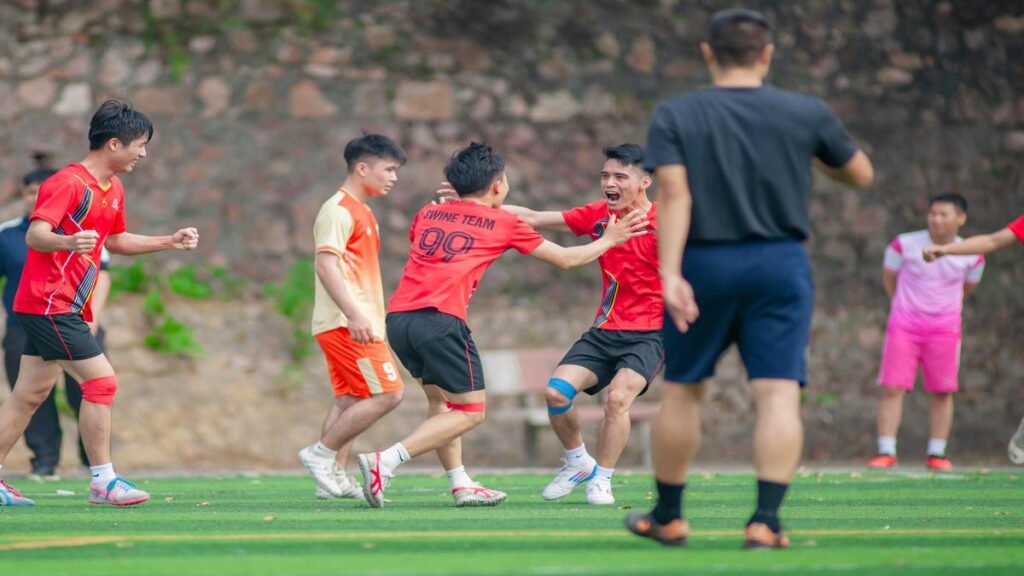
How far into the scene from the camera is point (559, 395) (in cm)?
854

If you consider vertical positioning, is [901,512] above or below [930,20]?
below

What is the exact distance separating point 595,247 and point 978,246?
3197mm

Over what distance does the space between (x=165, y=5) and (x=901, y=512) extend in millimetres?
9136

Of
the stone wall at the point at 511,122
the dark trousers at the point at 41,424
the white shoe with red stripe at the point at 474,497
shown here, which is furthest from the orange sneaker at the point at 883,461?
the dark trousers at the point at 41,424

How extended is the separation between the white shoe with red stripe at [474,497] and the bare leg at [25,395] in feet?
7.37

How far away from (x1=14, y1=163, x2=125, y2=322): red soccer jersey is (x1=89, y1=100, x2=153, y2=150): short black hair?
188 mm

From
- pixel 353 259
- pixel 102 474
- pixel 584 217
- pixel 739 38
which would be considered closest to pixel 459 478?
pixel 353 259

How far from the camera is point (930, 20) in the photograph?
1576cm

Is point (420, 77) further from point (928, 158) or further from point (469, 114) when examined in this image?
point (928, 158)

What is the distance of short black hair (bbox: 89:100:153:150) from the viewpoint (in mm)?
8141

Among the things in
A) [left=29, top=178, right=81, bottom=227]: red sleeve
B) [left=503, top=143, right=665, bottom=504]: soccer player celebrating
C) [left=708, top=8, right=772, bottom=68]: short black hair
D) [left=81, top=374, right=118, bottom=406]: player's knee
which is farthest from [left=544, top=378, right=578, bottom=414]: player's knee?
[left=708, top=8, right=772, bottom=68]: short black hair

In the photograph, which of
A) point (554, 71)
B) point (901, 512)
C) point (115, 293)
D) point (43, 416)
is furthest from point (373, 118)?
point (901, 512)

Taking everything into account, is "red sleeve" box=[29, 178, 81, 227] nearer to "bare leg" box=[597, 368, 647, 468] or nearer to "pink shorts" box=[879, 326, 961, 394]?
"bare leg" box=[597, 368, 647, 468]

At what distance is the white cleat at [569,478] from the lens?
342 inches
